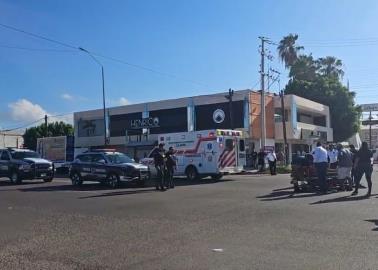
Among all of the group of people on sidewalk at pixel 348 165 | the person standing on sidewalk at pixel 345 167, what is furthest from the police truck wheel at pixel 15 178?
the person standing on sidewalk at pixel 345 167

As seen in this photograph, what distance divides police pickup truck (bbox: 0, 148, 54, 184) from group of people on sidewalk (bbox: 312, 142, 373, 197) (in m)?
15.1

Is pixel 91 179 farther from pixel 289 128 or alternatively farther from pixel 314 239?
pixel 289 128

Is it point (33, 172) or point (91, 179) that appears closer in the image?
point (91, 179)

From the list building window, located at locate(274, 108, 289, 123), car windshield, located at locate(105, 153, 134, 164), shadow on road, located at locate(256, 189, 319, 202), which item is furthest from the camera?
building window, located at locate(274, 108, 289, 123)

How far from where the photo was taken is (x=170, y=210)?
13633mm

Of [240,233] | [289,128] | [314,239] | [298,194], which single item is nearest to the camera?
[314,239]

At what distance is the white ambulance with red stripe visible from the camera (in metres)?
27.2

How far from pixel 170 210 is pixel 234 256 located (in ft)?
19.4

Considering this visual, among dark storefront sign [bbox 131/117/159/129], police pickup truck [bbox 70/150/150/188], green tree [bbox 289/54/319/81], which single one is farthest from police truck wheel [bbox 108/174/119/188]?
green tree [bbox 289/54/319/81]

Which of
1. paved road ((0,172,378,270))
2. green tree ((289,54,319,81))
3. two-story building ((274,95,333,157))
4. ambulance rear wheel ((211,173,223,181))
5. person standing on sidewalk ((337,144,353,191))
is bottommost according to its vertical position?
paved road ((0,172,378,270))

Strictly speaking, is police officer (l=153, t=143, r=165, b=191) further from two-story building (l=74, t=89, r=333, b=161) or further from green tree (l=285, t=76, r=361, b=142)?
green tree (l=285, t=76, r=361, b=142)

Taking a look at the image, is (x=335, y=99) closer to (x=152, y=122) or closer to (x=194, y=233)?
(x=152, y=122)

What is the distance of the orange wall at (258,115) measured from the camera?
47.6 meters

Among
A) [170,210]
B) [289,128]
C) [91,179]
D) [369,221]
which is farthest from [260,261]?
[289,128]
